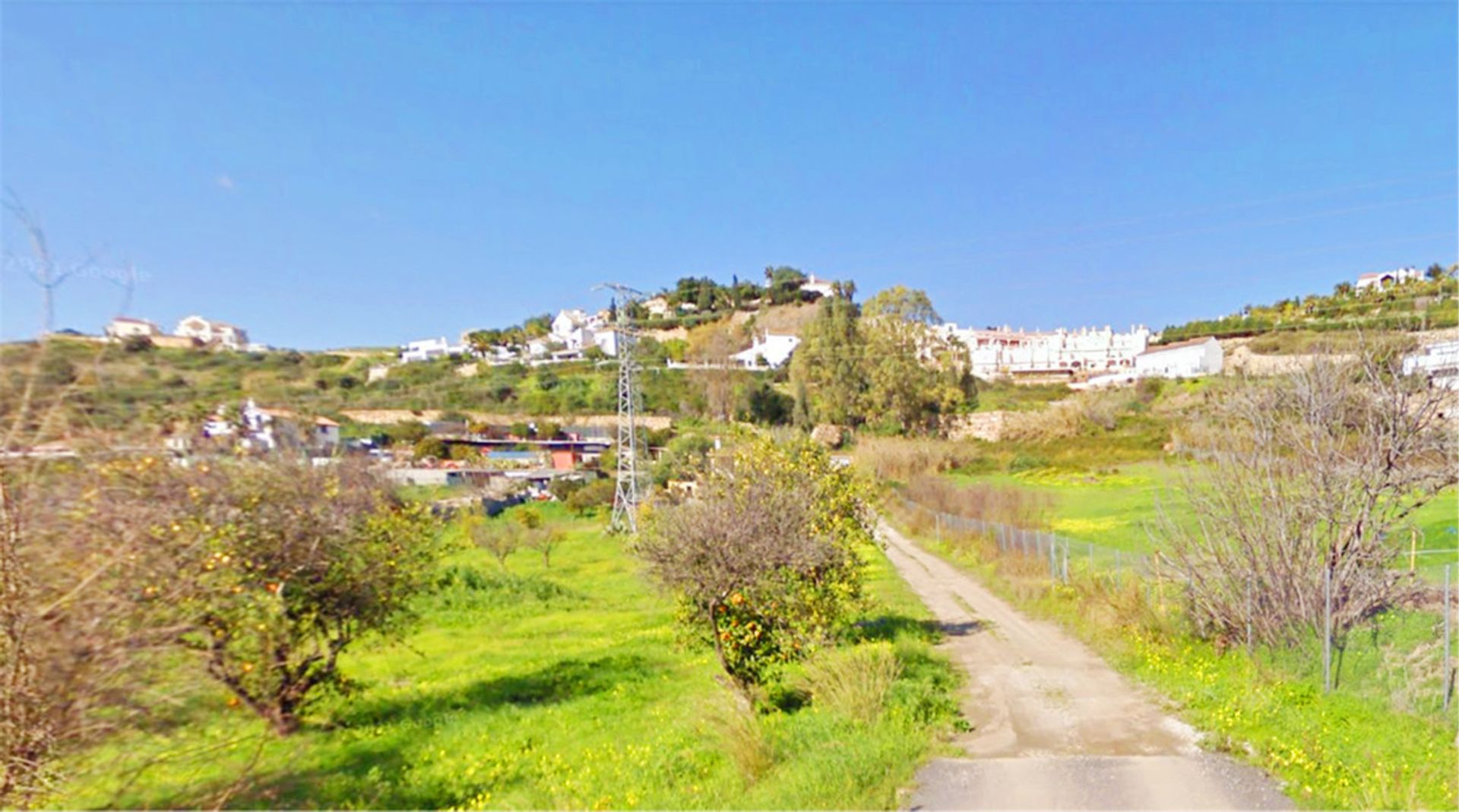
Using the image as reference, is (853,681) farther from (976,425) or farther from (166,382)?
(976,425)

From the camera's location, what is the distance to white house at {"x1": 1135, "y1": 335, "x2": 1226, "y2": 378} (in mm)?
54625

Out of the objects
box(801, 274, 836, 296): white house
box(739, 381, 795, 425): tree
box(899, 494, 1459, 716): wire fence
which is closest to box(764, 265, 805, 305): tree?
box(801, 274, 836, 296): white house

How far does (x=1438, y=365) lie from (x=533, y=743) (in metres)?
12.9

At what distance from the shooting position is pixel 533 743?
7.55 m

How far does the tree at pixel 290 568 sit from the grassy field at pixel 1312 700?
9248 millimetres

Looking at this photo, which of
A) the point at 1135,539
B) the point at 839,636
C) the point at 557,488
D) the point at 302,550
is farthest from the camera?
the point at 557,488

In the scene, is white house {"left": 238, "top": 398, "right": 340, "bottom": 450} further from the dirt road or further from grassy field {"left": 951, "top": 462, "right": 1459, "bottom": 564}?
grassy field {"left": 951, "top": 462, "right": 1459, "bottom": 564}

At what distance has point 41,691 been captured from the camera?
9.21ft

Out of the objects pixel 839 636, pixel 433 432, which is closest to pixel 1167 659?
pixel 839 636

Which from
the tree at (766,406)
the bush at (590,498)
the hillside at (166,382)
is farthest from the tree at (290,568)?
the tree at (766,406)

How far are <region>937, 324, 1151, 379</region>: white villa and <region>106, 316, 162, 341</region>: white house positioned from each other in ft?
269

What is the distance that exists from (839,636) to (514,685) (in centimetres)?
527

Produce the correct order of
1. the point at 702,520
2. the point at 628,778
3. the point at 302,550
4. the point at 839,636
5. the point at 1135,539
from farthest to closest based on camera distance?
the point at 1135,539
the point at 839,636
the point at 702,520
the point at 302,550
the point at 628,778

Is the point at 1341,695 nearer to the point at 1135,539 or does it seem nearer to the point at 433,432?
the point at 1135,539
